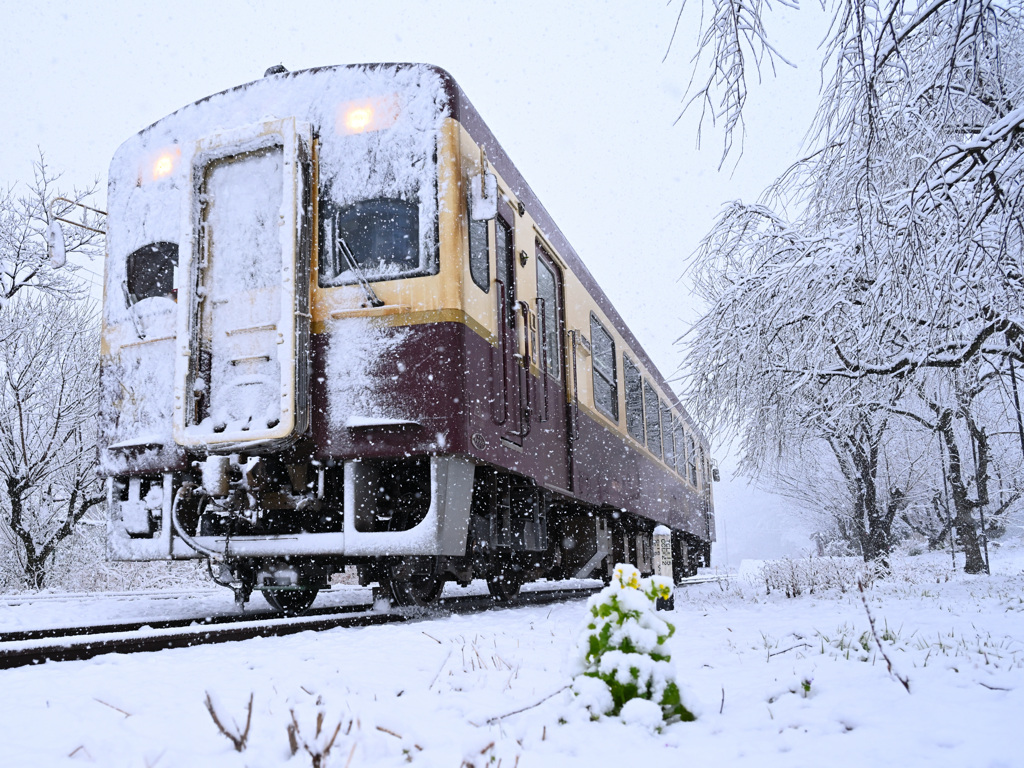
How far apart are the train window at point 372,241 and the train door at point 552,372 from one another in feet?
4.62

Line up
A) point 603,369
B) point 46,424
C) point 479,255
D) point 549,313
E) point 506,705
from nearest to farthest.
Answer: point 506,705 → point 479,255 → point 549,313 → point 603,369 → point 46,424

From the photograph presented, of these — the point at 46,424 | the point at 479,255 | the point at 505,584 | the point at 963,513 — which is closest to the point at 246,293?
the point at 479,255

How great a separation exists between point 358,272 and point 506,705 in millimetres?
2817

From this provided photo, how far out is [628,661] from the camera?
2104 millimetres

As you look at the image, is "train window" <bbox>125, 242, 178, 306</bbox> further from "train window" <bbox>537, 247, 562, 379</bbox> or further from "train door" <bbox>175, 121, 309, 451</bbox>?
"train window" <bbox>537, 247, 562, 379</bbox>

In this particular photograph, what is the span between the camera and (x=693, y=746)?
1.90 metres

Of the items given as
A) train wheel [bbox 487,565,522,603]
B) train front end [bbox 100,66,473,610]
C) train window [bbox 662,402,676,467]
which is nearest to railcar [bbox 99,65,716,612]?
train front end [bbox 100,66,473,610]

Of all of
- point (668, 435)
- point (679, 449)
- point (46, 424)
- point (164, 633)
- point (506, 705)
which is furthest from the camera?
point (679, 449)

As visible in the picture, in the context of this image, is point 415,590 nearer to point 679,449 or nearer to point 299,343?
point 299,343

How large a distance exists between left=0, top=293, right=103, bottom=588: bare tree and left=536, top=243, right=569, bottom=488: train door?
7676mm

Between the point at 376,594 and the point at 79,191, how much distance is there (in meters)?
12.1

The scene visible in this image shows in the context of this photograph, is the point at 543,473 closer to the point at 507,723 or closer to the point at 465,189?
the point at 465,189

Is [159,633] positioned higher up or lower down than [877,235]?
lower down

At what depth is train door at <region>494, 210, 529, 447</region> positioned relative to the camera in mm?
4949
